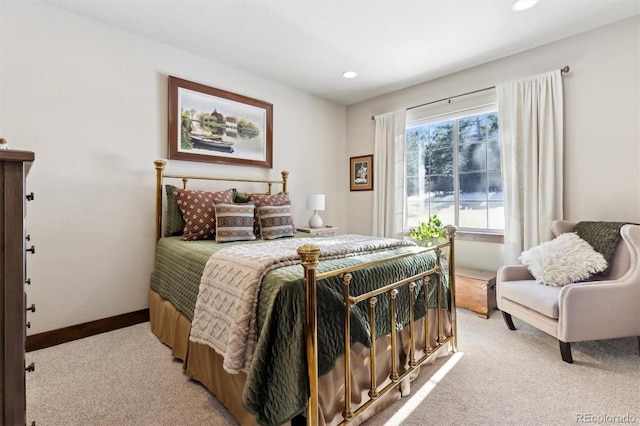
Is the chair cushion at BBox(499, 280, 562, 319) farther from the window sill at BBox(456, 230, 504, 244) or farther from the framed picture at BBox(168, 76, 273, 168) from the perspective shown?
the framed picture at BBox(168, 76, 273, 168)

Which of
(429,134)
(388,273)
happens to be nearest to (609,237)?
(388,273)

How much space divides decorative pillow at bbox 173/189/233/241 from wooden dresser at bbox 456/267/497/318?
2.42 m

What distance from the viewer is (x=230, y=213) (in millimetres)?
2531

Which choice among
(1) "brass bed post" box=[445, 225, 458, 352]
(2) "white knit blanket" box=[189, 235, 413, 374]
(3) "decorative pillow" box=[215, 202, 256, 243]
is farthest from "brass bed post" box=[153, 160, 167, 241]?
(1) "brass bed post" box=[445, 225, 458, 352]

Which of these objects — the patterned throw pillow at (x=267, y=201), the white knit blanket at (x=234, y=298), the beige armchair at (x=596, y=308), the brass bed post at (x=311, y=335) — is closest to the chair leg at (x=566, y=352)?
the beige armchair at (x=596, y=308)

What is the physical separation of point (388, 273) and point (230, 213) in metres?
1.48

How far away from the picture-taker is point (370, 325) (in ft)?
4.81

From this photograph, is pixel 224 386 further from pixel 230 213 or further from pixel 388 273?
pixel 230 213

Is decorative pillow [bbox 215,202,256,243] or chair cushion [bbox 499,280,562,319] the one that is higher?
decorative pillow [bbox 215,202,256,243]

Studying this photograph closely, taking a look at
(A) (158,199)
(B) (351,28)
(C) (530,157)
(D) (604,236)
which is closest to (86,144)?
(A) (158,199)

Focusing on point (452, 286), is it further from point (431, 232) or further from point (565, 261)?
point (431, 232)

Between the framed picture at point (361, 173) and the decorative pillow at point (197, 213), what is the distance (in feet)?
7.52

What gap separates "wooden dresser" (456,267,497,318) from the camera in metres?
2.78

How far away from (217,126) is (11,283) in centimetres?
273
